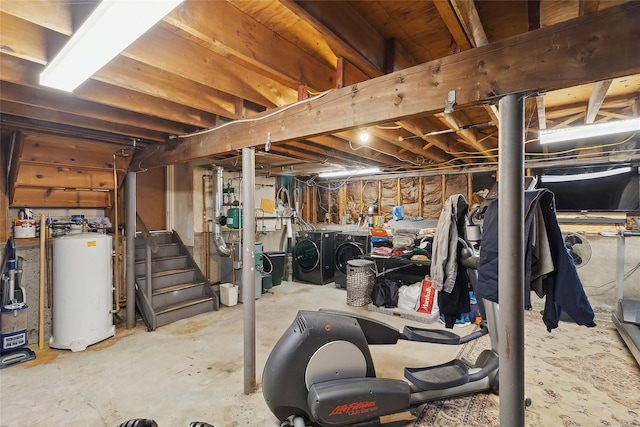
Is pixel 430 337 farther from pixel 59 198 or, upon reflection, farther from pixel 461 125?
pixel 59 198

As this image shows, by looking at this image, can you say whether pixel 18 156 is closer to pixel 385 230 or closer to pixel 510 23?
pixel 510 23

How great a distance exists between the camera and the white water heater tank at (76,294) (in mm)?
3180

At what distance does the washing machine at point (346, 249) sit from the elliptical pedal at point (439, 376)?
3.35m

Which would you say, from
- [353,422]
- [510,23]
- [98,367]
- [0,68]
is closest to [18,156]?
[0,68]

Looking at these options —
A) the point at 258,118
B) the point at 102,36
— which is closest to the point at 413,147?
the point at 258,118

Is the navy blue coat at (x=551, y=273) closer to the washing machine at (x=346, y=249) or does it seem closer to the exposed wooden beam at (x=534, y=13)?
the exposed wooden beam at (x=534, y=13)

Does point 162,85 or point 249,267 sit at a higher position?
point 162,85

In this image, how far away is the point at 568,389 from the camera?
7.97 feet

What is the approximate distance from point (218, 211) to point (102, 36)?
12.0 feet

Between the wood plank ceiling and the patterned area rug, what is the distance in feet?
6.97

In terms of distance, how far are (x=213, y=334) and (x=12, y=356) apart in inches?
72.0

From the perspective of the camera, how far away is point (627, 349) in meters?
3.12

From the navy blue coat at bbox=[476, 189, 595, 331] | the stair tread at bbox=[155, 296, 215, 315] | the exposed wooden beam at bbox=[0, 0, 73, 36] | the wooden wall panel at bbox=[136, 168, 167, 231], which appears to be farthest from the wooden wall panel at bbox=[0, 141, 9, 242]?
the navy blue coat at bbox=[476, 189, 595, 331]

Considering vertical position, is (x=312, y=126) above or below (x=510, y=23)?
below
